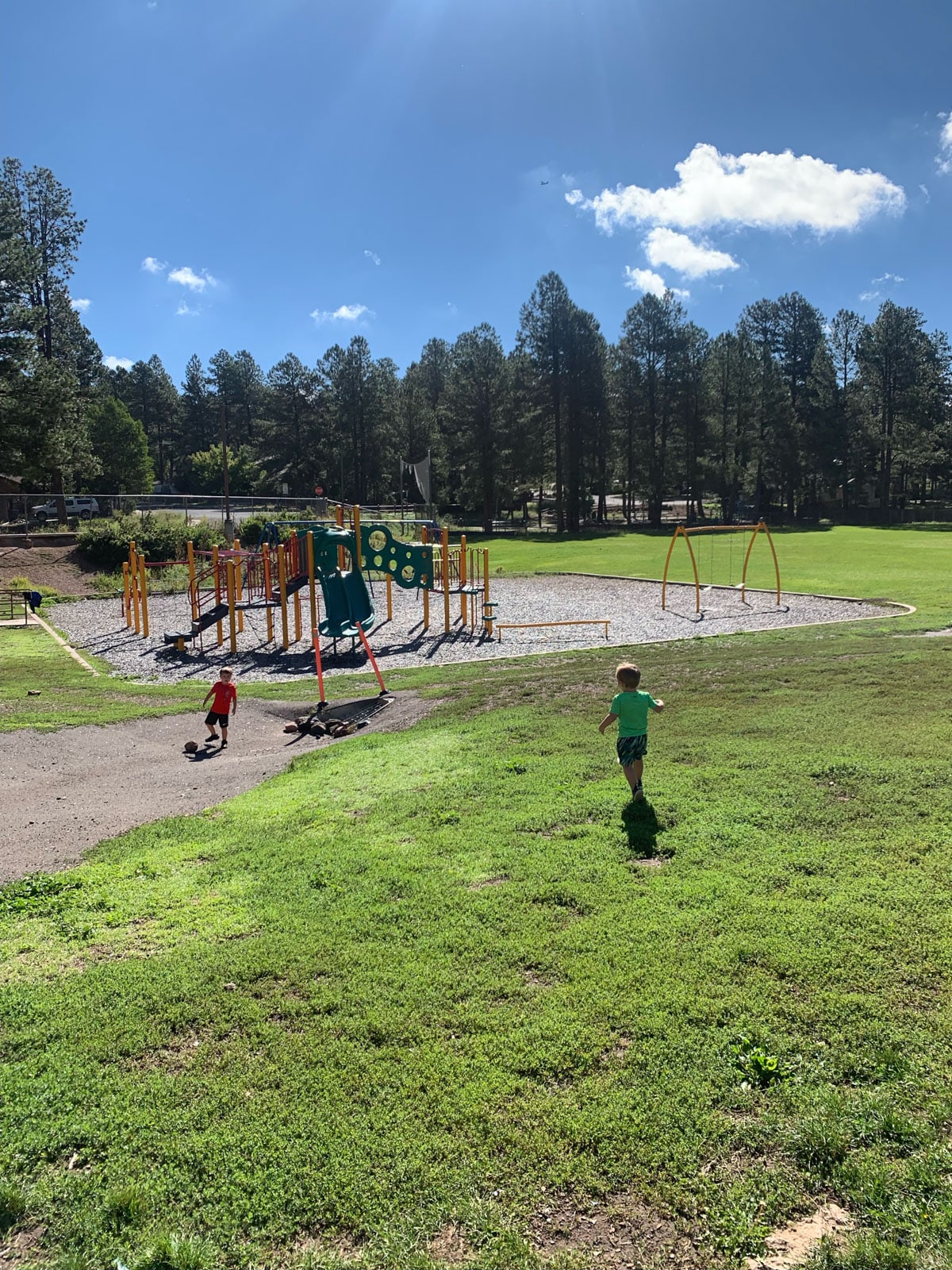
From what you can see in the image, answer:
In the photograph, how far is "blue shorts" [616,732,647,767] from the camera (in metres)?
7.36

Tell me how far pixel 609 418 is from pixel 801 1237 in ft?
229

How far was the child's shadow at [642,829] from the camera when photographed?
631 cm

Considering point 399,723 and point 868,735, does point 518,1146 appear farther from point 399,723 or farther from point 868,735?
point 399,723

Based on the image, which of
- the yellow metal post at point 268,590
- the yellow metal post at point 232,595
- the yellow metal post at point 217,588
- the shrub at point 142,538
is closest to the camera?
the yellow metal post at point 232,595

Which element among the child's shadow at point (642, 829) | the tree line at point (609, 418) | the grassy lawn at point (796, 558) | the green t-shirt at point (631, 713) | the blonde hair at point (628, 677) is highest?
the tree line at point (609, 418)

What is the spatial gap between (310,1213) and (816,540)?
53862mm

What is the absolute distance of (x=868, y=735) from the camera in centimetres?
898

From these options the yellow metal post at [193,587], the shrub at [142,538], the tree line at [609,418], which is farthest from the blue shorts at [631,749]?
the tree line at [609,418]

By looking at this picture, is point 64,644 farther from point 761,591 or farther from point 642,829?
point 761,591

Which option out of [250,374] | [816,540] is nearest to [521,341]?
[816,540]

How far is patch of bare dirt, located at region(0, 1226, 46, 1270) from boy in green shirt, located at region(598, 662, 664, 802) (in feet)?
17.3

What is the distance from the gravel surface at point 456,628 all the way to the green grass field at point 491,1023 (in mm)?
10821

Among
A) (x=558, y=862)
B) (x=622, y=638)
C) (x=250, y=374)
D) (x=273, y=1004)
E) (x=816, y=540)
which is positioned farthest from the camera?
(x=250, y=374)

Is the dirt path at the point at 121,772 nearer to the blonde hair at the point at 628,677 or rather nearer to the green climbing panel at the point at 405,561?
the blonde hair at the point at 628,677
